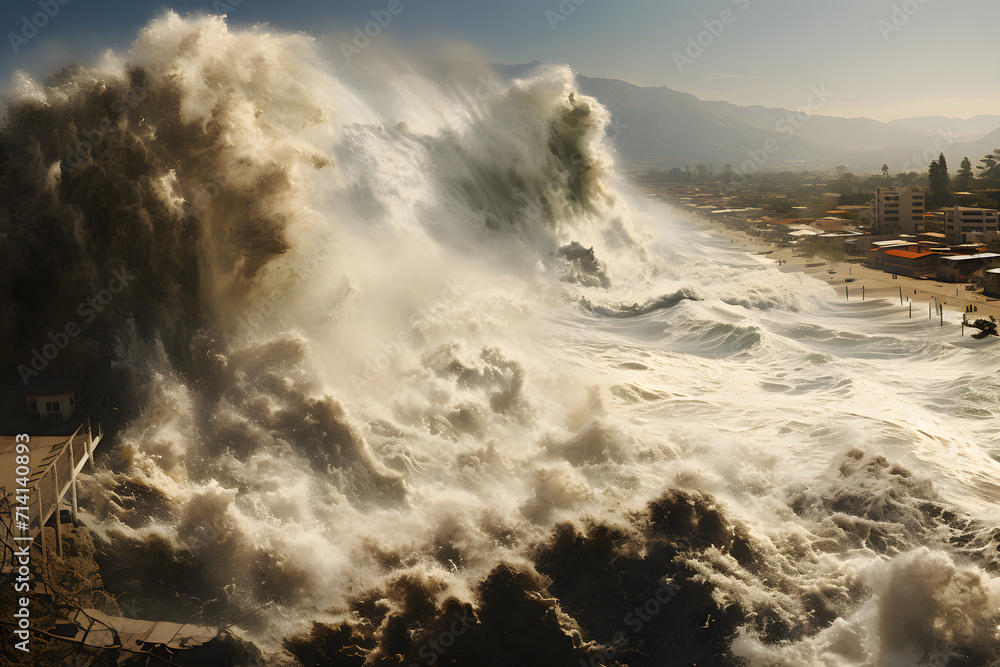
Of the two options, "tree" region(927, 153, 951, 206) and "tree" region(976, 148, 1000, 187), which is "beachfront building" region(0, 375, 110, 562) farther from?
"tree" region(976, 148, 1000, 187)

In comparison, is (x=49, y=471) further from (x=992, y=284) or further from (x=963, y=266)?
(x=963, y=266)

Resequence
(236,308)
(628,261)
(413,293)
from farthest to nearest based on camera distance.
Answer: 1. (628,261)
2. (413,293)
3. (236,308)

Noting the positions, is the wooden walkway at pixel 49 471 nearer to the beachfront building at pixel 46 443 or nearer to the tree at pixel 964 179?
the beachfront building at pixel 46 443

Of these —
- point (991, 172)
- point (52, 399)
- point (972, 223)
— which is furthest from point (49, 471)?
point (991, 172)

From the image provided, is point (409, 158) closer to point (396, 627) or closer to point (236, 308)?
point (236, 308)

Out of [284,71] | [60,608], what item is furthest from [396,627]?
[284,71]

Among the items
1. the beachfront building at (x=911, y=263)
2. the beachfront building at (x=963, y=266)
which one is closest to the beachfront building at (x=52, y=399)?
the beachfront building at (x=963, y=266)

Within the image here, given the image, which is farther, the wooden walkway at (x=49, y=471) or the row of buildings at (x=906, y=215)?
the row of buildings at (x=906, y=215)
